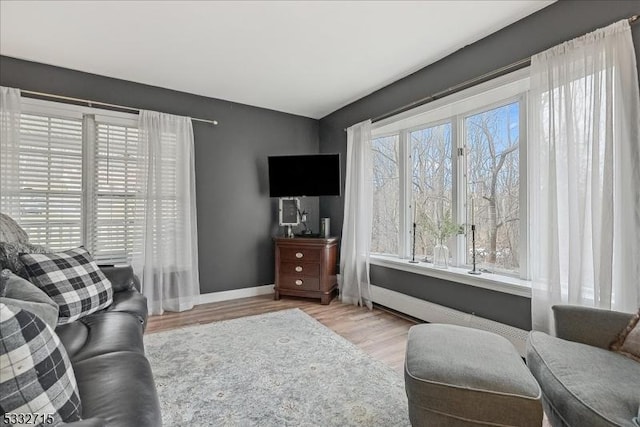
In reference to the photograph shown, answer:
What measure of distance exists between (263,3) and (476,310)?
9.07 ft

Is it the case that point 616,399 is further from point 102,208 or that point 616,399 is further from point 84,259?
point 102,208

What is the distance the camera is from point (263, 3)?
200 centimetres

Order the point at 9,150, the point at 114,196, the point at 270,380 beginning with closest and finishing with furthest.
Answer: the point at 270,380, the point at 9,150, the point at 114,196

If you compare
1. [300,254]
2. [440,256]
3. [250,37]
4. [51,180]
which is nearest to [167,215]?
[51,180]

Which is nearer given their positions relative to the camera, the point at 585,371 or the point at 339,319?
the point at 585,371

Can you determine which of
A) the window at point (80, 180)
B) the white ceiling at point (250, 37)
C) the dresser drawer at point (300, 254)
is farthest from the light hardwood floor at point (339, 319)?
the white ceiling at point (250, 37)

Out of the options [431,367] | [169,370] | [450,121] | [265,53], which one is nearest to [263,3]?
[265,53]

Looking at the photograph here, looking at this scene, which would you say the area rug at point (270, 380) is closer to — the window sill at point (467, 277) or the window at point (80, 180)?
the window sill at point (467, 277)

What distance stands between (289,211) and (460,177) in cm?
209

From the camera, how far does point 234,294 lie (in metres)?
3.83

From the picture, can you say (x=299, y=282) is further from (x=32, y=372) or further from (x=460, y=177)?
(x=32, y=372)

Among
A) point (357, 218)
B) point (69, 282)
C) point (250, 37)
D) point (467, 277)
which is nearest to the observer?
point (69, 282)

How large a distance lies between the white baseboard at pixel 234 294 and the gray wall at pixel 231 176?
0.20 ft

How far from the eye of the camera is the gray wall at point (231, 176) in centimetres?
353
